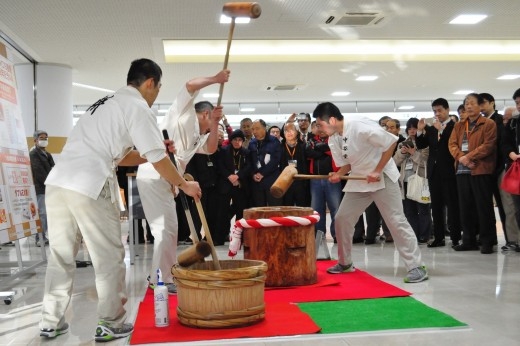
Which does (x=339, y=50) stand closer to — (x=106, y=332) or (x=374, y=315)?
(x=374, y=315)

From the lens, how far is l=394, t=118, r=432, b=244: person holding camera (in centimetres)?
703

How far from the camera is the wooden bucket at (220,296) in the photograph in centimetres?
299

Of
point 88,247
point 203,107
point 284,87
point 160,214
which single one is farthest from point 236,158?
point 284,87

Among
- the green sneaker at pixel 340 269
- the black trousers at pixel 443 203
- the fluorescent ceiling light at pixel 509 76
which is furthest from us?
the fluorescent ceiling light at pixel 509 76

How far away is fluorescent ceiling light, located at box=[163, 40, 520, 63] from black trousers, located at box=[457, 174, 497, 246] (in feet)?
14.4

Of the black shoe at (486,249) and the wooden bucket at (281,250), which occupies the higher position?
the wooden bucket at (281,250)

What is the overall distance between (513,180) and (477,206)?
617 millimetres

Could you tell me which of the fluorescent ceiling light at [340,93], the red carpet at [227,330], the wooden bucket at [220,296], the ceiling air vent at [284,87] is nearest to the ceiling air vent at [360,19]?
the ceiling air vent at [284,87]

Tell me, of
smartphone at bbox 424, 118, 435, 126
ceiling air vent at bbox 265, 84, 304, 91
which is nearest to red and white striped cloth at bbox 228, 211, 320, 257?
smartphone at bbox 424, 118, 435, 126

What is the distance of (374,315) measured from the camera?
3.35m

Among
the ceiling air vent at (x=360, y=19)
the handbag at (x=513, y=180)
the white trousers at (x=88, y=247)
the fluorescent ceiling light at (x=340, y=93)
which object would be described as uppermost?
the ceiling air vent at (x=360, y=19)

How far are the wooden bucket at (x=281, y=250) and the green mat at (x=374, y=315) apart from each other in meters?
0.59

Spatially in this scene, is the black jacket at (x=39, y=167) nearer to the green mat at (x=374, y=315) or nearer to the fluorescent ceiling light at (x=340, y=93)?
the green mat at (x=374, y=315)

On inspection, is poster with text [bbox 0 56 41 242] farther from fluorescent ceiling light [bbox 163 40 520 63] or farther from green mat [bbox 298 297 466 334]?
fluorescent ceiling light [bbox 163 40 520 63]
